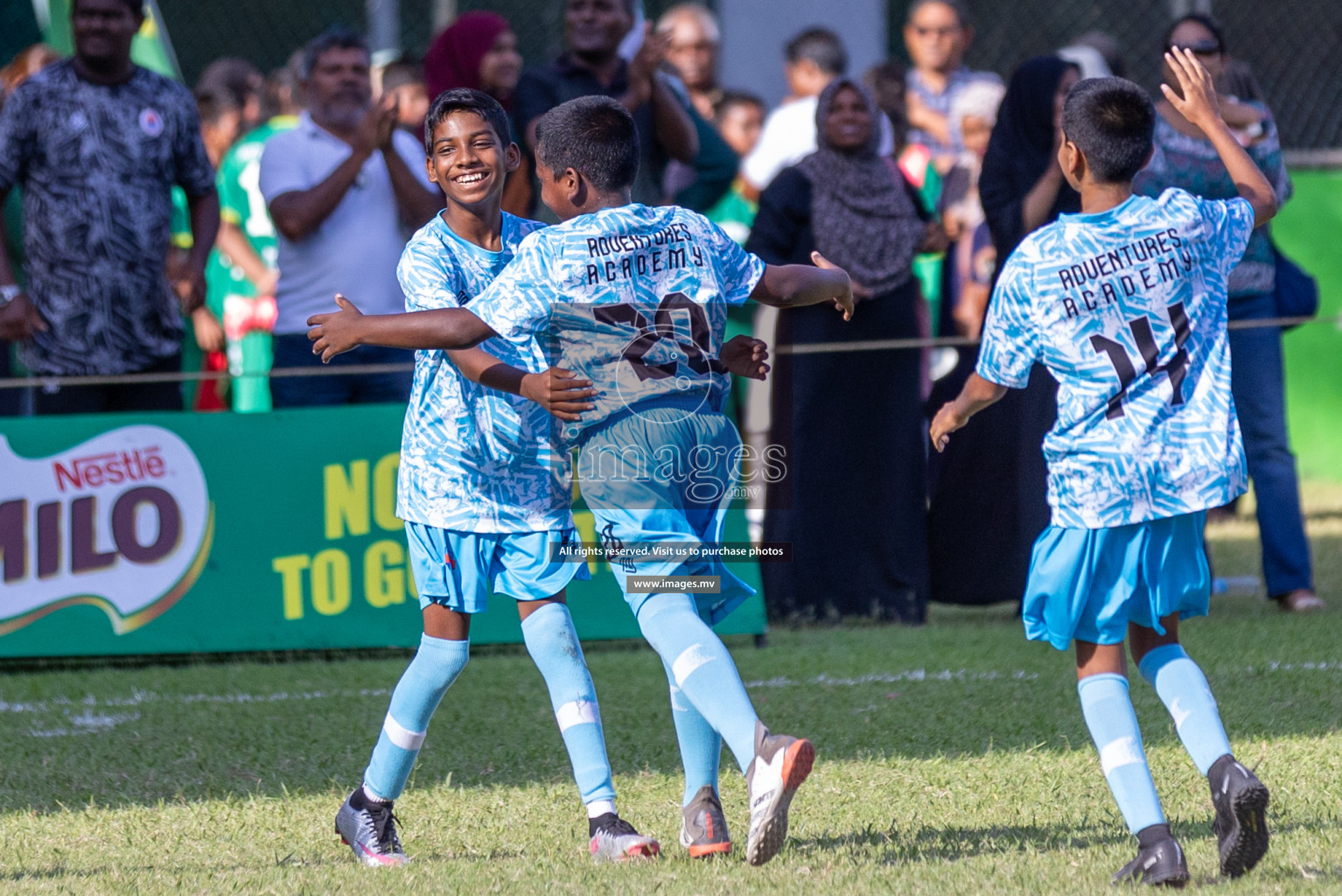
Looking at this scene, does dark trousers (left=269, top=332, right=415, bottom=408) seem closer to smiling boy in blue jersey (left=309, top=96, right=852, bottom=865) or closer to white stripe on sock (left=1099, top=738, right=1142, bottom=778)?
smiling boy in blue jersey (left=309, top=96, right=852, bottom=865)

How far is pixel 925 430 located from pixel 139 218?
3342 mm

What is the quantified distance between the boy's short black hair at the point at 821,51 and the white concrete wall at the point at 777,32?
154 centimetres

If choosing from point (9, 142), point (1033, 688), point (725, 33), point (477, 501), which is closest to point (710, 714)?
point (477, 501)

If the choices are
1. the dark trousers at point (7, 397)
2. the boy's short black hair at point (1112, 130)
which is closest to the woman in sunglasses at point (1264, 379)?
the boy's short black hair at point (1112, 130)

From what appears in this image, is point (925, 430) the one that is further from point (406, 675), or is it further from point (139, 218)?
point (406, 675)

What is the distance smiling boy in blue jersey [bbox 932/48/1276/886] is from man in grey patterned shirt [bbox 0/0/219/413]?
4407mm

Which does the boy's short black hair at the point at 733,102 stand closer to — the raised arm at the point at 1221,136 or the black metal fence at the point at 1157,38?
the black metal fence at the point at 1157,38

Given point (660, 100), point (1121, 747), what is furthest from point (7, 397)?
point (1121, 747)

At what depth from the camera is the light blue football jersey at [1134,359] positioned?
366 centimetres

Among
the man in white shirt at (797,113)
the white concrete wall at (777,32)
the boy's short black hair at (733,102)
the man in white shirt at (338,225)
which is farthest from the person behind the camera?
the white concrete wall at (777,32)

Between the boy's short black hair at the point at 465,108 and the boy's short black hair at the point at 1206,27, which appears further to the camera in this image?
the boy's short black hair at the point at 1206,27

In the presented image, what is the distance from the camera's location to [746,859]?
3789 millimetres

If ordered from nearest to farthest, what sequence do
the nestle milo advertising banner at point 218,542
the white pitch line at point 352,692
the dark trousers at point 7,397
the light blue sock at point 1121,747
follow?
1. the light blue sock at point 1121,747
2. the white pitch line at point 352,692
3. the nestle milo advertising banner at point 218,542
4. the dark trousers at point 7,397

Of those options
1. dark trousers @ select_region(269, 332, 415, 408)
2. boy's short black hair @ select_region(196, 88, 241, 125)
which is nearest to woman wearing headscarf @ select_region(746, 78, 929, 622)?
dark trousers @ select_region(269, 332, 415, 408)
